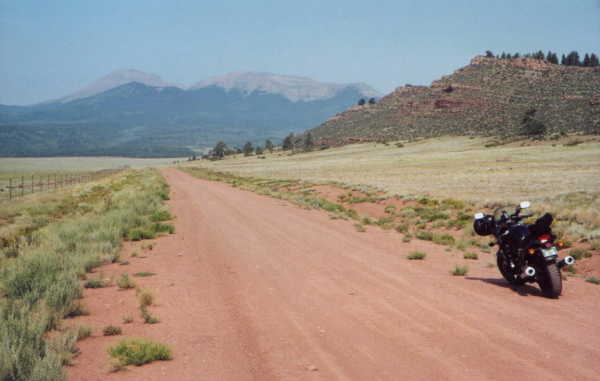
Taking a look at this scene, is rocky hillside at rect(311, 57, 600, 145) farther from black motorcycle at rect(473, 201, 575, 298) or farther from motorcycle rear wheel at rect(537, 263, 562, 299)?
motorcycle rear wheel at rect(537, 263, 562, 299)

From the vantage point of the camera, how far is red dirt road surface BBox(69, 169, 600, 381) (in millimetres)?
5363

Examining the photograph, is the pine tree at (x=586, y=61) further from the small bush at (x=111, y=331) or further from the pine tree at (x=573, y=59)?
the small bush at (x=111, y=331)

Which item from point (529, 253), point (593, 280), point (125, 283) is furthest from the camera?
point (593, 280)

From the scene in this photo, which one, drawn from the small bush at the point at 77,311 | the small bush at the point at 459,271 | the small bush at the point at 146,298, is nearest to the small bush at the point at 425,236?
the small bush at the point at 459,271

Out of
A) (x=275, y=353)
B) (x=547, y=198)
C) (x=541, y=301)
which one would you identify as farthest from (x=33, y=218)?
(x=547, y=198)

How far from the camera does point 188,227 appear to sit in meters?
16.5

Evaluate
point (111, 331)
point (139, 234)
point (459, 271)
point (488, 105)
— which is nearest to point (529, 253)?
point (459, 271)

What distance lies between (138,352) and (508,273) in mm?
6762

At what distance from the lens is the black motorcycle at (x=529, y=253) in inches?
317

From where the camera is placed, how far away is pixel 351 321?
272 inches

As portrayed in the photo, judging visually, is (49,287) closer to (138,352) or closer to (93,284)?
→ (93,284)

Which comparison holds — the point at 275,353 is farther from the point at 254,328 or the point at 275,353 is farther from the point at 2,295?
the point at 2,295

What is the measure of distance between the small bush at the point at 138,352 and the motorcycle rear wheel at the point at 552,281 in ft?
20.3

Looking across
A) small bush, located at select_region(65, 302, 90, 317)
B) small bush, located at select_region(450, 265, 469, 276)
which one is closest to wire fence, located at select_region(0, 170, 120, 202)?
small bush, located at select_region(65, 302, 90, 317)
